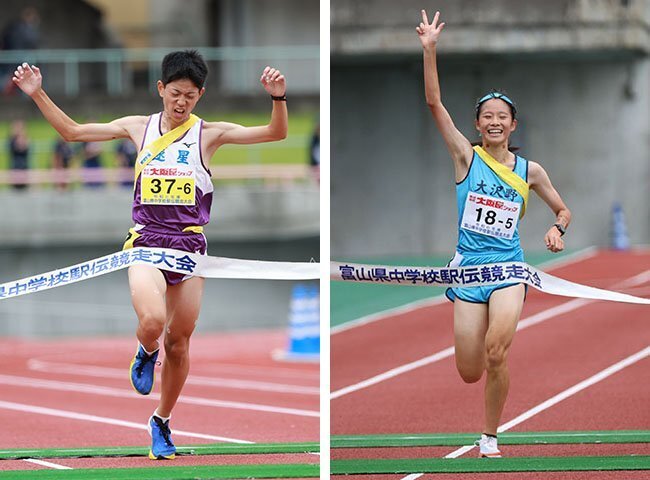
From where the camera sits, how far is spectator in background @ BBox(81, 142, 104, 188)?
889 inches

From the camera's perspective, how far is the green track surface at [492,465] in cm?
671

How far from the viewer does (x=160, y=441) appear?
275 inches

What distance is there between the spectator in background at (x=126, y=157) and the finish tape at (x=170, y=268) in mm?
16043

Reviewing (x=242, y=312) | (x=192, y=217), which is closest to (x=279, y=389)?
(x=192, y=217)

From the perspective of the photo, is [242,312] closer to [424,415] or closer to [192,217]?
[424,415]

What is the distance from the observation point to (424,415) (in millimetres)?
9648

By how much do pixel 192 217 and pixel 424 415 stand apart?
3.67 m

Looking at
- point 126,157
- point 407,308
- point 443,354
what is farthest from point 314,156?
point 443,354

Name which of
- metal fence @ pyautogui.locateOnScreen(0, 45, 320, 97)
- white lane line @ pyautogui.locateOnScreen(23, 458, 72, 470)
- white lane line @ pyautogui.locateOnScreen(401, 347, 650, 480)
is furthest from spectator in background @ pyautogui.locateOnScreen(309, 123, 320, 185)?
white lane line @ pyautogui.locateOnScreen(23, 458, 72, 470)

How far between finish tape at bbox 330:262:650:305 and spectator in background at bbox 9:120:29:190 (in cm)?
1636

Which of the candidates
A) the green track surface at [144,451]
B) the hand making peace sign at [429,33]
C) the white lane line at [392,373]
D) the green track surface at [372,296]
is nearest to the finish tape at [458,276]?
the hand making peace sign at [429,33]

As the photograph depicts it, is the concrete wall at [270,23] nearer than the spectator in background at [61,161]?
→ No

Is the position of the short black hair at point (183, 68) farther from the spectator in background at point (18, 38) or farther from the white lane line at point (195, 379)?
the spectator in background at point (18, 38)

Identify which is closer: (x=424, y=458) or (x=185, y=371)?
(x=185, y=371)
